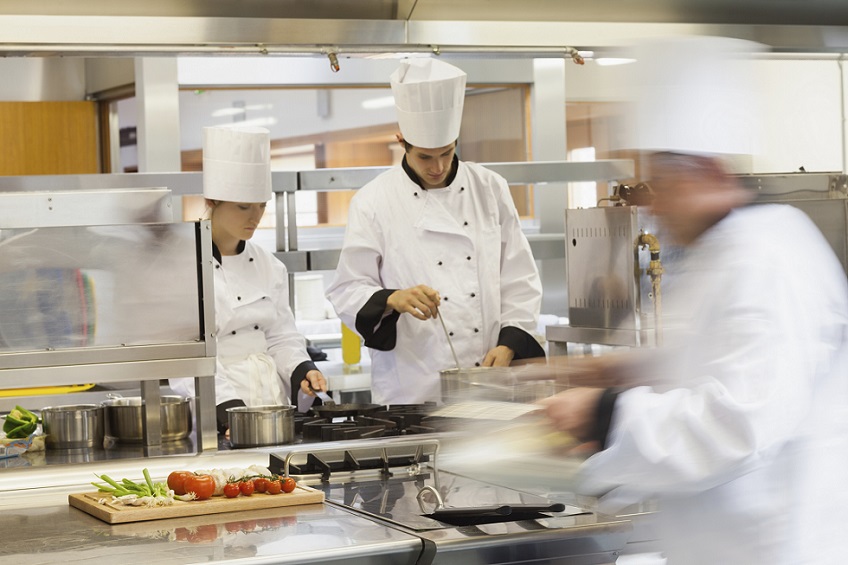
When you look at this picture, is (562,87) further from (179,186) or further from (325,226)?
(179,186)

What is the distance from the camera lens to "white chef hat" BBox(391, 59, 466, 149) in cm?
347

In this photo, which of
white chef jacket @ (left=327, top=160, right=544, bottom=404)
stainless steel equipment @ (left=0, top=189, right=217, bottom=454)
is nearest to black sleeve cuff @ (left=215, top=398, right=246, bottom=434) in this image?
stainless steel equipment @ (left=0, top=189, right=217, bottom=454)

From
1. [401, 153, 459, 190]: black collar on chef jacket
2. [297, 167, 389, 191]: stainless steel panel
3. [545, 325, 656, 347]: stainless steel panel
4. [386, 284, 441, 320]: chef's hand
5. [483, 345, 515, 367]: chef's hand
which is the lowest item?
[483, 345, 515, 367]: chef's hand

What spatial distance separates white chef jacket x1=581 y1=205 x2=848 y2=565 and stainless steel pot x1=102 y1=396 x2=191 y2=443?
1.51m

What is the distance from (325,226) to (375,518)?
15.9 ft

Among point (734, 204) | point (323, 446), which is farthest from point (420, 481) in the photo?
point (734, 204)

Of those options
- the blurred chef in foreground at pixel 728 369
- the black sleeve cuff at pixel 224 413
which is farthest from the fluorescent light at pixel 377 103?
the blurred chef in foreground at pixel 728 369

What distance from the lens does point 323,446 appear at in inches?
105

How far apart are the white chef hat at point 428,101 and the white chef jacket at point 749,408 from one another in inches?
75.7

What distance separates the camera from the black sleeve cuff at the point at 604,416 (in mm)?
1551

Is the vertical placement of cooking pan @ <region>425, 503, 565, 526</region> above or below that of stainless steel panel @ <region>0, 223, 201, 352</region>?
below

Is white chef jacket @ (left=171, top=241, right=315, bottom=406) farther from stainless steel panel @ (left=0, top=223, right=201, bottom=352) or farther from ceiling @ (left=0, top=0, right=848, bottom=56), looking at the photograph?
ceiling @ (left=0, top=0, right=848, bottom=56)

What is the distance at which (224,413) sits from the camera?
3059mm

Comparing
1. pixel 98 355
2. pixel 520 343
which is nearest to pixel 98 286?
pixel 98 355
